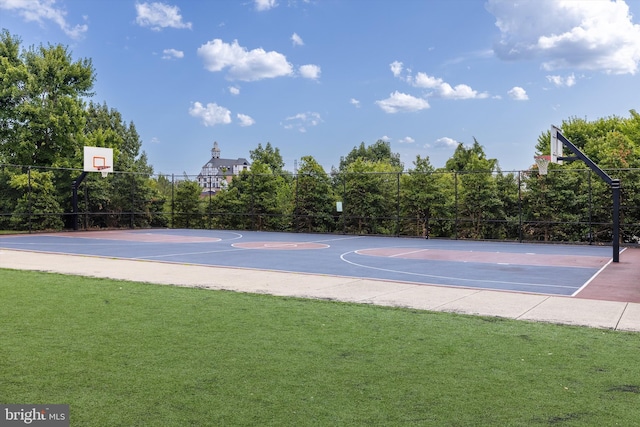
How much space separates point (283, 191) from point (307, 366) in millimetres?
22080

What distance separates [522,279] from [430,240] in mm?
11064

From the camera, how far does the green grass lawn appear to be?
148 inches

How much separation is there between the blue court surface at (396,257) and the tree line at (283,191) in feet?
5.04

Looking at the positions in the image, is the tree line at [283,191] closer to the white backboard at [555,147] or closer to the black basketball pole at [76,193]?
the black basketball pole at [76,193]

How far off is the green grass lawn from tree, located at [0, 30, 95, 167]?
1007 inches

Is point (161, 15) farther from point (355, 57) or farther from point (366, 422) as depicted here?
point (366, 422)

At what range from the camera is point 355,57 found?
3109 centimetres

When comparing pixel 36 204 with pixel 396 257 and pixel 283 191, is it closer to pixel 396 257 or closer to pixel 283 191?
pixel 283 191

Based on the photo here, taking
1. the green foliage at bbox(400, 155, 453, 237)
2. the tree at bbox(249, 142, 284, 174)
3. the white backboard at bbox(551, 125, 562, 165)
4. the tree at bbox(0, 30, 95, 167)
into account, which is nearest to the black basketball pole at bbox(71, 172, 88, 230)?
the tree at bbox(0, 30, 95, 167)

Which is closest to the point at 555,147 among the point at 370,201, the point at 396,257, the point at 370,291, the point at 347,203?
the point at 396,257

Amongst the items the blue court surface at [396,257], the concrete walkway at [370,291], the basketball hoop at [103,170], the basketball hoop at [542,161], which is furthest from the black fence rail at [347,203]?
the concrete walkway at [370,291]

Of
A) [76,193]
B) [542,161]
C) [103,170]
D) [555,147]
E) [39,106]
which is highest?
[39,106]

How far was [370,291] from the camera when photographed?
29.6ft

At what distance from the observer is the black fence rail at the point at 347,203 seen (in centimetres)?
2022
